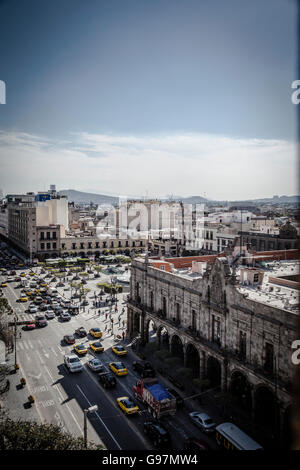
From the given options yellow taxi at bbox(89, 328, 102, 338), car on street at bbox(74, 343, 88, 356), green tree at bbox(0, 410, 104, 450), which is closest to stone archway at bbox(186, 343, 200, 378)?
car on street at bbox(74, 343, 88, 356)

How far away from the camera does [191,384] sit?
110 ft

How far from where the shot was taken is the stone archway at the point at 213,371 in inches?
1280

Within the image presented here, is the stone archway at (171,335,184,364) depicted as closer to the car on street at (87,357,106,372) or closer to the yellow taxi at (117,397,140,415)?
the car on street at (87,357,106,372)

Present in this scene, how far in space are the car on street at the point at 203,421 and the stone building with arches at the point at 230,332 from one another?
11.0 ft

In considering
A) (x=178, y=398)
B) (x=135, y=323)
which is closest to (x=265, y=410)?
(x=178, y=398)

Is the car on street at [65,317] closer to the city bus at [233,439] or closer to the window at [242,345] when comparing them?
the window at [242,345]

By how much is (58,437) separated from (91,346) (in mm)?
23106

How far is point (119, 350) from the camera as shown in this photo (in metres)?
40.2

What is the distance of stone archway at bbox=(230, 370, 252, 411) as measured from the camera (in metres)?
29.0

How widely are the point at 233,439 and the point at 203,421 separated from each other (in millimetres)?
3593

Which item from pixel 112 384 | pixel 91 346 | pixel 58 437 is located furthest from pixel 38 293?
pixel 58 437

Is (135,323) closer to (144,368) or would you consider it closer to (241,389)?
(144,368)

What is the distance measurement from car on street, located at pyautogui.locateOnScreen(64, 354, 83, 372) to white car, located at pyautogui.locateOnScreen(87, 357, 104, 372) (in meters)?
1.01
